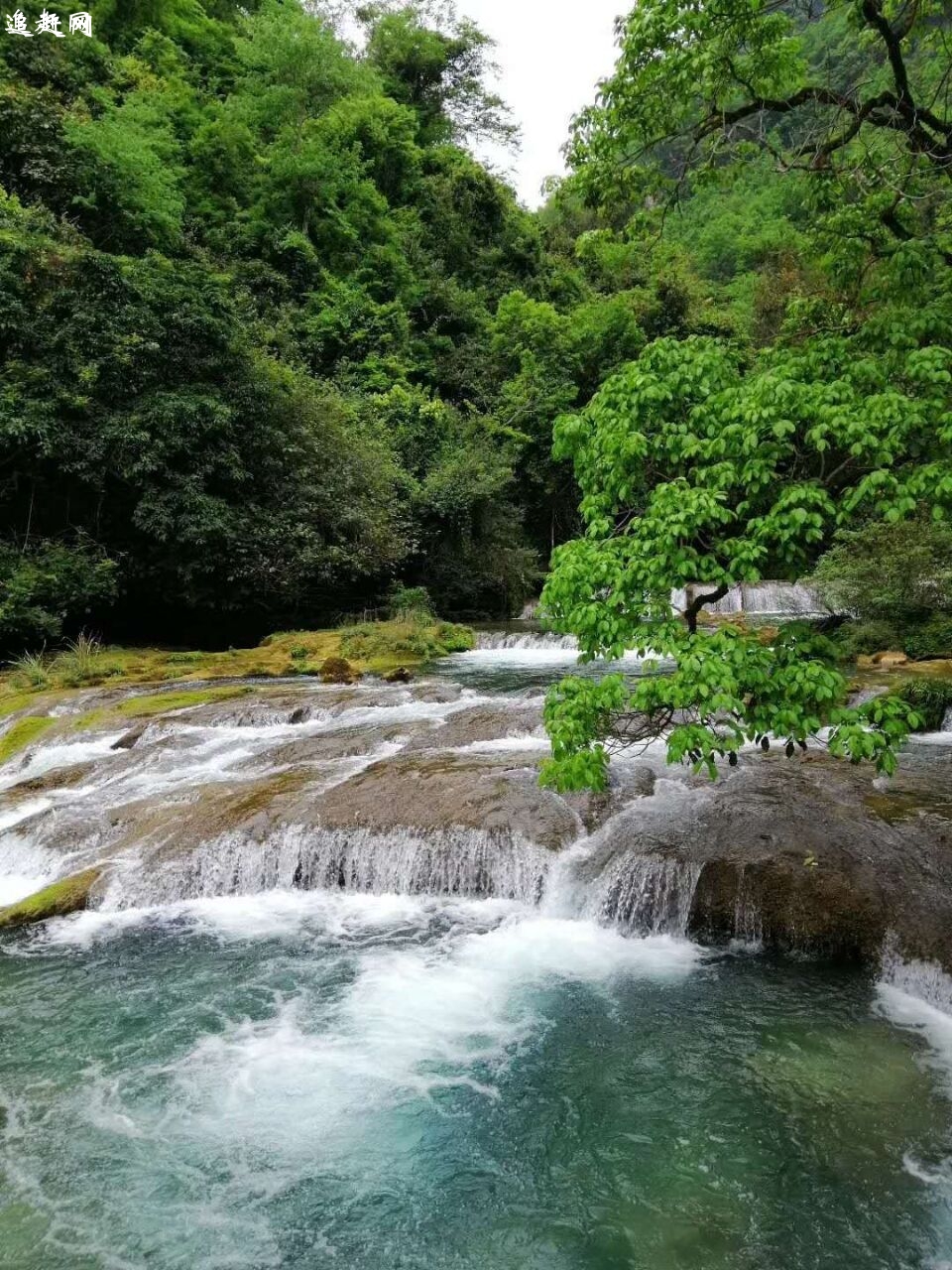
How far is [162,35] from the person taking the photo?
2895 cm

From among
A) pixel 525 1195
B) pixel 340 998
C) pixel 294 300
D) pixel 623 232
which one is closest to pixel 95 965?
pixel 340 998

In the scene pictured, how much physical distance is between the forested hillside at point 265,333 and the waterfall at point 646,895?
13.3 m

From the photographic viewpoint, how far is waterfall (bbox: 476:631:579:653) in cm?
1894

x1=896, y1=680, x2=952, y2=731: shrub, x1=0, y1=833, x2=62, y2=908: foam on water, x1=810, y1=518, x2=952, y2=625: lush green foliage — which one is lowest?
x1=0, y1=833, x2=62, y2=908: foam on water

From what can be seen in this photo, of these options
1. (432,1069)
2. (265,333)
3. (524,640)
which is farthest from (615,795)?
(265,333)

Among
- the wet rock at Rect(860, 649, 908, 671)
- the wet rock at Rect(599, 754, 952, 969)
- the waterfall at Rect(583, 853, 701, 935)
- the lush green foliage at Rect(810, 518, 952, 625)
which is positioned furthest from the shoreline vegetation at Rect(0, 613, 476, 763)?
the lush green foliage at Rect(810, 518, 952, 625)

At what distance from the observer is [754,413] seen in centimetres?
404

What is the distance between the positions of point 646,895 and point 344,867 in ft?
9.62

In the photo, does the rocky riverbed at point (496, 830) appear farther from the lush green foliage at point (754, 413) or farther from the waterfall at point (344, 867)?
the lush green foliage at point (754, 413)

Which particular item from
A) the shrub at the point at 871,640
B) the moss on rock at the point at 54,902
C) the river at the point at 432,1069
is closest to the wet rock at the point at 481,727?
the river at the point at 432,1069

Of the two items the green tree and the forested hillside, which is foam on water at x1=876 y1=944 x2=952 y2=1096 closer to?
the green tree

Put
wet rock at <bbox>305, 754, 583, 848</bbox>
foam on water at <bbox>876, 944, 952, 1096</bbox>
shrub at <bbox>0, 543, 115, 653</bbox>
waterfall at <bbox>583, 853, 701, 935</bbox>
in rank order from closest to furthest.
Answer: foam on water at <bbox>876, 944, 952, 1096</bbox> < waterfall at <bbox>583, 853, 701, 935</bbox> < wet rock at <bbox>305, 754, 583, 848</bbox> < shrub at <bbox>0, 543, 115, 653</bbox>

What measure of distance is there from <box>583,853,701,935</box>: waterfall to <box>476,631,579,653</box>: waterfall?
39.6 ft

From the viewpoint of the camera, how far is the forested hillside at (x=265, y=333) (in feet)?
53.5
